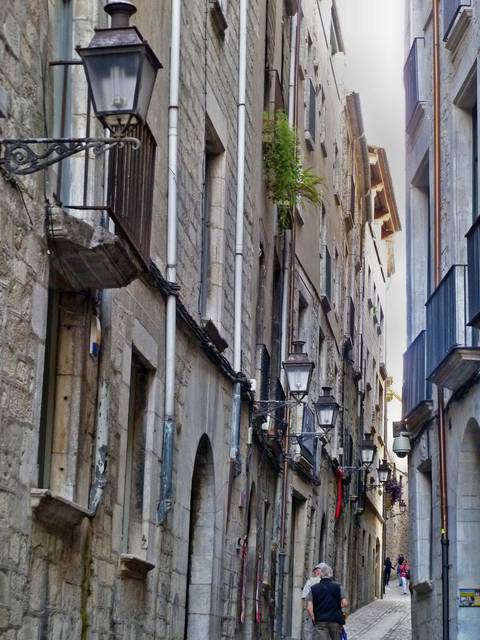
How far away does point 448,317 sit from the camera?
41.1 feet

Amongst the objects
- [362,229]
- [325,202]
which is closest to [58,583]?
[325,202]

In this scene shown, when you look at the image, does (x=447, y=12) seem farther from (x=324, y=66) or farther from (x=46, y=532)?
(x=324, y=66)

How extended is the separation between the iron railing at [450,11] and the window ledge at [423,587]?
234 inches

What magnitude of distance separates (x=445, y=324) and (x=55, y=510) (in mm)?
6482

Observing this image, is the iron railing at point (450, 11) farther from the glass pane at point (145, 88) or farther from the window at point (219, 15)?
the glass pane at point (145, 88)

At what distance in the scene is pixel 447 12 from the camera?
1375cm

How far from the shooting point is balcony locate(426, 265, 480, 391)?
11.5 m

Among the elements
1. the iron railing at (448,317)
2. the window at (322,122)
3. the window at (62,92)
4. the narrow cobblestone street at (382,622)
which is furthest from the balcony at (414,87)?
the narrow cobblestone street at (382,622)

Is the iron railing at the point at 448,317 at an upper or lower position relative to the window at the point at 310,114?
lower

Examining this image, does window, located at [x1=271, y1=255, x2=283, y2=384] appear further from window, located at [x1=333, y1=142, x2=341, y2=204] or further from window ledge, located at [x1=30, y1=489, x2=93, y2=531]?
window ledge, located at [x1=30, y1=489, x2=93, y2=531]

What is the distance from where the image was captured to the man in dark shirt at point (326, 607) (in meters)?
13.6

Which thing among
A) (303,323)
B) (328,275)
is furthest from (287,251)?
(328,275)

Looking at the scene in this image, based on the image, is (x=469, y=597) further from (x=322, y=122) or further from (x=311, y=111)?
(x=322, y=122)

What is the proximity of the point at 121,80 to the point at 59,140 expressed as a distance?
43cm
